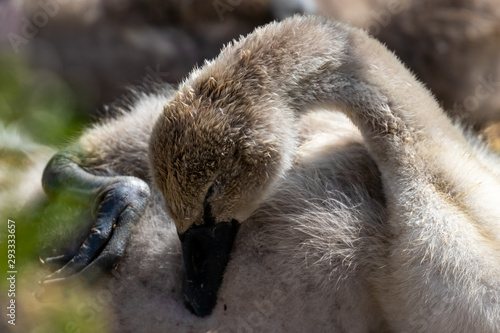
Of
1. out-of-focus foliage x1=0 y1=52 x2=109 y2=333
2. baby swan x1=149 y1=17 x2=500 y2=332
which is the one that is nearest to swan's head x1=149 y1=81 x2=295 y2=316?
baby swan x1=149 y1=17 x2=500 y2=332

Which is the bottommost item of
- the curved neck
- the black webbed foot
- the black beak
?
the black webbed foot

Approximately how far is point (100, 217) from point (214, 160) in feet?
2.04

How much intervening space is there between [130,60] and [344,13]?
4.61 ft

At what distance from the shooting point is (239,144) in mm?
1955

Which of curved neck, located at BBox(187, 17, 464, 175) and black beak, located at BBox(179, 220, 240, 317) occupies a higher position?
curved neck, located at BBox(187, 17, 464, 175)

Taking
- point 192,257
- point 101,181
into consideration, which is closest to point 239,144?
point 192,257

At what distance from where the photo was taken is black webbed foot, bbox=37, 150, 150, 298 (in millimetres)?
2250

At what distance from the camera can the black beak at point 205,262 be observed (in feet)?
6.95

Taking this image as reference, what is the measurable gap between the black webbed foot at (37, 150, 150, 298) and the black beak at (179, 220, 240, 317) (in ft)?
→ 0.92

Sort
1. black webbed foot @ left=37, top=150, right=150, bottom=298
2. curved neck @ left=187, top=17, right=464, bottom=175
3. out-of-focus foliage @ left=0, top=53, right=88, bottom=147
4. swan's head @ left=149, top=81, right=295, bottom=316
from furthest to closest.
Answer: black webbed foot @ left=37, top=150, right=150, bottom=298, curved neck @ left=187, top=17, right=464, bottom=175, swan's head @ left=149, top=81, right=295, bottom=316, out-of-focus foliage @ left=0, top=53, right=88, bottom=147

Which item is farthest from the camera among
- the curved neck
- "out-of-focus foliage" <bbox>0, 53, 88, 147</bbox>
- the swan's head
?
the curved neck

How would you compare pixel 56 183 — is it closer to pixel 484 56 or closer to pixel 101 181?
pixel 101 181

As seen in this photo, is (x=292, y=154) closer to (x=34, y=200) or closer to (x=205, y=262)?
(x=205, y=262)

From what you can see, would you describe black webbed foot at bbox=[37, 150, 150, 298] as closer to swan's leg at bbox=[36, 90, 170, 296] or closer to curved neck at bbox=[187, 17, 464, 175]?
swan's leg at bbox=[36, 90, 170, 296]
